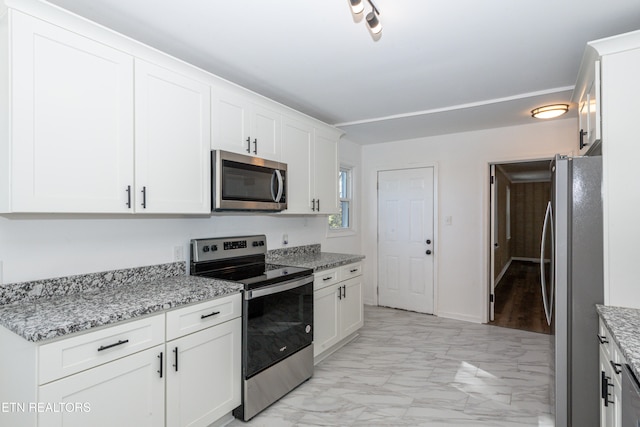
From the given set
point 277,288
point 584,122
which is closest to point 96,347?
point 277,288

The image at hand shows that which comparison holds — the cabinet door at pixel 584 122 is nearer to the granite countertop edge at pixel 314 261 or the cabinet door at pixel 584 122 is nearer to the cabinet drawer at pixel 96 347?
the granite countertop edge at pixel 314 261

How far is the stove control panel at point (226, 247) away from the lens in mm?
2576

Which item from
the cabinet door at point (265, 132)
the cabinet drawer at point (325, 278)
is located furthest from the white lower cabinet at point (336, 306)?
the cabinet door at point (265, 132)

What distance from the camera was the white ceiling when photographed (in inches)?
70.6

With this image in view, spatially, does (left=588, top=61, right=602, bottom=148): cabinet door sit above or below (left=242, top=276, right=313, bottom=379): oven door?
above

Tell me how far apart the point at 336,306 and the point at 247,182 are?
4.95 feet

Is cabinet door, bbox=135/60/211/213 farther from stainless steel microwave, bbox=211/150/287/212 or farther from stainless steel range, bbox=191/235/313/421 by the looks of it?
stainless steel range, bbox=191/235/313/421

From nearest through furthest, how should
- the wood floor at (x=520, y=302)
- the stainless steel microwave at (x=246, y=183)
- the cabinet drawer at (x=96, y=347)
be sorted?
the cabinet drawer at (x=96, y=347), the stainless steel microwave at (x=246, y=183), the wood floor at (x=520, y=302)

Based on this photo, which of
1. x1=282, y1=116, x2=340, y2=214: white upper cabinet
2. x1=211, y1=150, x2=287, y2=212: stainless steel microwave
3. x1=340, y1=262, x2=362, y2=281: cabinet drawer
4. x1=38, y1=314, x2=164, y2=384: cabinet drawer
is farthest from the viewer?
x1=340, y1=262, x2=362, y2=281: cabinet drawer

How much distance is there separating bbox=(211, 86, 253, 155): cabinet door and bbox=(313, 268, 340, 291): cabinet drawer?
1218 mm

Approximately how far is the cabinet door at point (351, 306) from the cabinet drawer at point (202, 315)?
1412 millimetres

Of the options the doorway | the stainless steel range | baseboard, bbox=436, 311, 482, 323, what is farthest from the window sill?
the doorway

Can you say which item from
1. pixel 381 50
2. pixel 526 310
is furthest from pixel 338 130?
pixel 526 310

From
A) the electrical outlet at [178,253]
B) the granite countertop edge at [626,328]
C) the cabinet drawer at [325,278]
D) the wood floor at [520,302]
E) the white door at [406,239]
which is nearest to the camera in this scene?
the granite countertop edge at [626,328]
